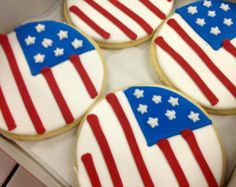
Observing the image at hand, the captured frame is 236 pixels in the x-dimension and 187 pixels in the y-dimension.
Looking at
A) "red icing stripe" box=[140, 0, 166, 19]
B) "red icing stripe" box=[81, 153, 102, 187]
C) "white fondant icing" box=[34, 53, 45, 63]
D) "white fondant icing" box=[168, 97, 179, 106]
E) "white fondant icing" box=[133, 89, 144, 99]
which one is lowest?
"red icing stripe" box=[81, 153, 102, 187]

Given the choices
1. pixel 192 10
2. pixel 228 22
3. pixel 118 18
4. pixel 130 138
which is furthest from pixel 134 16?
pixel 130 138

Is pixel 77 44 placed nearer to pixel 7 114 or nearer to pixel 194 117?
pixel 7 114

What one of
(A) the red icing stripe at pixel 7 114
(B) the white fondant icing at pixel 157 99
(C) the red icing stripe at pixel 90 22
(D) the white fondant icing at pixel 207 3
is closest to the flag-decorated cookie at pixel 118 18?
(C) the red icing stripe at pixel 90 22

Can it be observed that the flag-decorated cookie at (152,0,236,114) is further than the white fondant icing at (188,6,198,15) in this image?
No

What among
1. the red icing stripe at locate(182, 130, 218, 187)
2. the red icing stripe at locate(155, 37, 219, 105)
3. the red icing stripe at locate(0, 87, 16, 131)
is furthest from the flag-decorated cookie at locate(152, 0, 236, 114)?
the red icing stripe at locate(0, 87, 16, 131)

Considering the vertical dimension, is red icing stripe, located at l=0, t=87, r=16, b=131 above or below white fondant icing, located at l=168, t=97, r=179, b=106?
above

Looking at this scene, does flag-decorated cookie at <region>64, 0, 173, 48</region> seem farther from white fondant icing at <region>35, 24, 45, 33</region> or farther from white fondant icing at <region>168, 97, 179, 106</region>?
white fondant icing at <region>168, 97, 179, 106</region>
